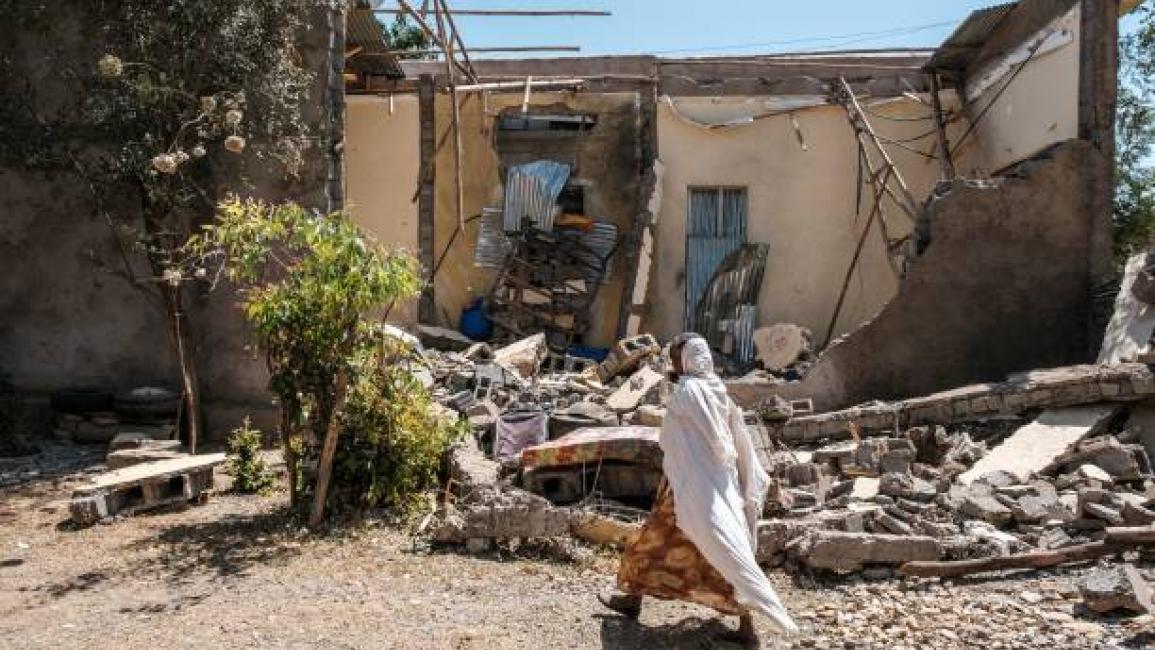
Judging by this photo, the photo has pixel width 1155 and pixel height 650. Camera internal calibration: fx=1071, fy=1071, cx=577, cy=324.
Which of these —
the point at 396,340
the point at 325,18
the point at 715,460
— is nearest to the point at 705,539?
the point at 715,460

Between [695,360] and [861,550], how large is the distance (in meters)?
1.82

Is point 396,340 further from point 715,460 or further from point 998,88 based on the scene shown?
point 998,88

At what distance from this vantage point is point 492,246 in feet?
47.4

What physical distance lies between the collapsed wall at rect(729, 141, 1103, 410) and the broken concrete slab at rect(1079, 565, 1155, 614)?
5090mm

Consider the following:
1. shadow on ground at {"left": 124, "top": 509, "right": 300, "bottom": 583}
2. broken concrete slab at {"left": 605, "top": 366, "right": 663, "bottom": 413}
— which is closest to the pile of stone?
broken concrete slab at {"left": 605, "top": 366, "right": 663, "bottom": 413}

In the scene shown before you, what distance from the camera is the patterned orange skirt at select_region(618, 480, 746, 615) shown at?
4703 mm

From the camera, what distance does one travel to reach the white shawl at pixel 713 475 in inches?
180

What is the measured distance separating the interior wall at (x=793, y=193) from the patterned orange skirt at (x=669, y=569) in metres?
9.59

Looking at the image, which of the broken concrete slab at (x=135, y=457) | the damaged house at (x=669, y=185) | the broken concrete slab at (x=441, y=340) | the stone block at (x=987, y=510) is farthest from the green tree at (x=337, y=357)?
the damaged house at (x=669, y=185)

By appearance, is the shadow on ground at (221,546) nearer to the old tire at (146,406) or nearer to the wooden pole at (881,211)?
the old tire at (146,406)

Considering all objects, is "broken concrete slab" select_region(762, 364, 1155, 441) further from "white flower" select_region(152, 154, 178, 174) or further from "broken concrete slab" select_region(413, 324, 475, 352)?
"white flower" select_region(152, 154, 178, 174)

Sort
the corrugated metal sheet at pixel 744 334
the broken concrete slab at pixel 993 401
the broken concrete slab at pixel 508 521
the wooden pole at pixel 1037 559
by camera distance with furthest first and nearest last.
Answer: the corrugated metal sheet at pixel 744 334, the broken concrete slab at pixel 993 401, the broken concrete slab at pixel 508 521, the wooden pole at pixel 1037 559

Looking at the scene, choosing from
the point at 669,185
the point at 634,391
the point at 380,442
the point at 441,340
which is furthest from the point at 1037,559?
the point at 669,185

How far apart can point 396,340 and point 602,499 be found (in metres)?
1.73
